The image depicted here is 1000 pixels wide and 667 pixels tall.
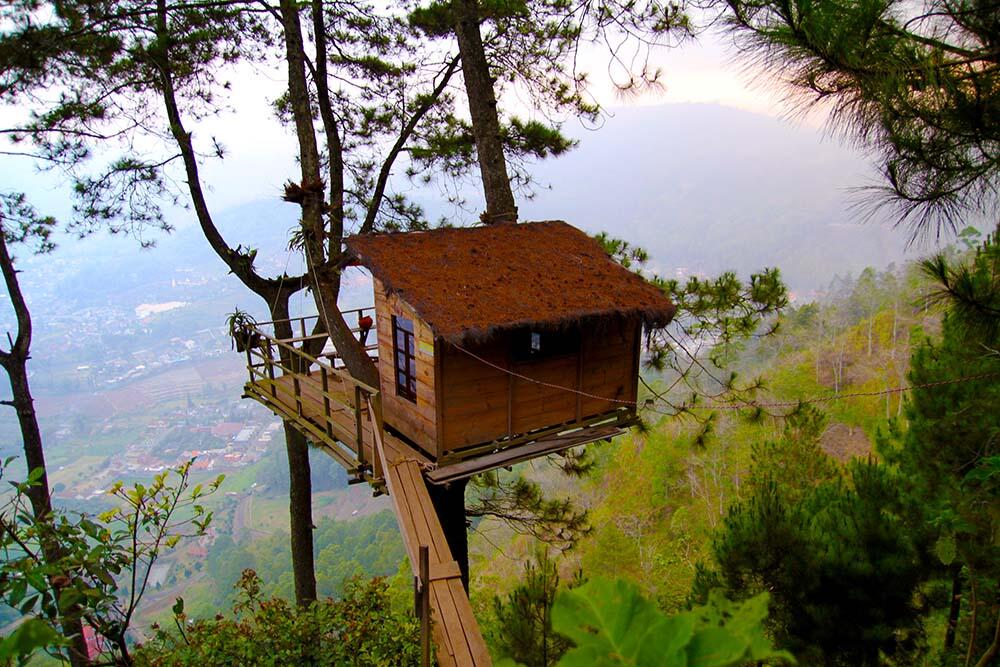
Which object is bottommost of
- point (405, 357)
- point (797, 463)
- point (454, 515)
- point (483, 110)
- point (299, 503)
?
point (797, 463)

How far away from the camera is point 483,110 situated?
757cm

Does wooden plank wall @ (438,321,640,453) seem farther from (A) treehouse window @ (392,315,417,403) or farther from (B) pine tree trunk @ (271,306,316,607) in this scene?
(B) pine tree trunk @ (271,306,316,607)

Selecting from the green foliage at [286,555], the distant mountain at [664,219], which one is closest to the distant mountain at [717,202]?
the distant mountain at [664,219]

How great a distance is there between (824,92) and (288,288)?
694cm

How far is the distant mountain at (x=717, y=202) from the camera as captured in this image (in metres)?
73.5

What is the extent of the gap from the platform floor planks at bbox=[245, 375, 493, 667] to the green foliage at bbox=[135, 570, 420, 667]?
4.08ft

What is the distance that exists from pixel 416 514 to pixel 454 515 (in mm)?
2358

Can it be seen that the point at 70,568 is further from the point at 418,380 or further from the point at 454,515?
the point at 454,515

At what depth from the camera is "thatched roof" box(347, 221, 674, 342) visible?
5.02 meters

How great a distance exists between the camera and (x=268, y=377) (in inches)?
290

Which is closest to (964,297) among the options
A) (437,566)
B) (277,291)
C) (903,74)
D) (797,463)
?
(903,74)

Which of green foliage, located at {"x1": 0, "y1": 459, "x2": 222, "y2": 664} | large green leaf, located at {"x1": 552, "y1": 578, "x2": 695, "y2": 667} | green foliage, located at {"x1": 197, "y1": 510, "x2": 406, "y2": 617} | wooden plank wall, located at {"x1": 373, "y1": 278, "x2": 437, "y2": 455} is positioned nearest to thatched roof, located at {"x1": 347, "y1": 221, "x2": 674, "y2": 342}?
wooden plank wall, located at {"x1": 373, "y1": 278, "x2": 437, "y2": 455}

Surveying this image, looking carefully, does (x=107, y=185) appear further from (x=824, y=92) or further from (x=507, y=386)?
(x=824, y=92)

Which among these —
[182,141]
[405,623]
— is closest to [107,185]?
[182,141]
